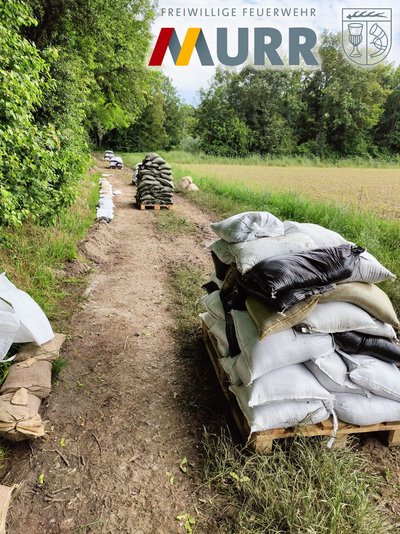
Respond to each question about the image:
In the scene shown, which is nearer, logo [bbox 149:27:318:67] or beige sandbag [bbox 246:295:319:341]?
beige sandbag [bbox 246:295:319:341]

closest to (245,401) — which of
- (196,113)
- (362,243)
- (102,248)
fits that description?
(362,243)

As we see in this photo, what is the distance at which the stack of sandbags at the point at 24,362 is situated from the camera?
6.66 feet

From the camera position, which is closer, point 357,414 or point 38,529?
point 38,529

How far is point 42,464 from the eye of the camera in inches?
79.7

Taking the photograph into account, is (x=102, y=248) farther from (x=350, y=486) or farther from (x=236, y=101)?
(x=236, y=101)

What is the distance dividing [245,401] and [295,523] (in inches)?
25.3

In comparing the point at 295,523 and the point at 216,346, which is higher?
the point at 216,346

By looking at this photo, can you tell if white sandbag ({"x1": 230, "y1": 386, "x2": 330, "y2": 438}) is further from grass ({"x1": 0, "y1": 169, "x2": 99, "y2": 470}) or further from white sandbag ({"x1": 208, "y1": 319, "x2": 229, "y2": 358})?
grass ({"x1": 0, "y1": 169, "x2": 99, "y2": 470})

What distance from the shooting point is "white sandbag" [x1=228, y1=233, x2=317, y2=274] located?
224cm

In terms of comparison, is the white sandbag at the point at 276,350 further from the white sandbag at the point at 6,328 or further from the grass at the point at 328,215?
the grass at the point at 328,215

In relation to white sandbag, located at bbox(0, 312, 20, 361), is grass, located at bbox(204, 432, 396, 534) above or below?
below

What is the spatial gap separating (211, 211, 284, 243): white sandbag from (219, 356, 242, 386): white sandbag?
2.99ft

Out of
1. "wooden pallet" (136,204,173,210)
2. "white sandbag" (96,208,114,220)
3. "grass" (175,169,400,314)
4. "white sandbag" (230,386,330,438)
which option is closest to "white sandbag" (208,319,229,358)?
"white sandbag" (230,386,330,438)

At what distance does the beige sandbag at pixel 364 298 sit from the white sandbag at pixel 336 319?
0.04 meters
